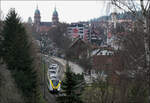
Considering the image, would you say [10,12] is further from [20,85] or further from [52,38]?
[52,38]

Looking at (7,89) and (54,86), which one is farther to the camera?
(54,86)

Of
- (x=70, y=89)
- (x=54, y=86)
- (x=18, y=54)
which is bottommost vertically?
(x=54, y=86)

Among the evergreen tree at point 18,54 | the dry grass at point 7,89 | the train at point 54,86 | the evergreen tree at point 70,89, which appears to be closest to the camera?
the dry grass at point 7,89

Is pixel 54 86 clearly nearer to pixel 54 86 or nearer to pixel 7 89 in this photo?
pixel 54 86

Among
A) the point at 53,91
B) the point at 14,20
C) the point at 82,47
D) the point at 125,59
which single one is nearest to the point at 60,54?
the point at 82,47

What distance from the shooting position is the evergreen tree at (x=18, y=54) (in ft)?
55.2

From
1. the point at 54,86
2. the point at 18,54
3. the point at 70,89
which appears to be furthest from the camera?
the point at 54,86

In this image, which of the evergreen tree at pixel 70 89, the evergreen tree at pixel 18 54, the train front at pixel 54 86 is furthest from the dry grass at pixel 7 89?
the train front at pixel 54 86

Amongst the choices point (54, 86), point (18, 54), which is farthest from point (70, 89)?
point (54, 86)

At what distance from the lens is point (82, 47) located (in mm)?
41062

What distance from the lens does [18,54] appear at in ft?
58.1

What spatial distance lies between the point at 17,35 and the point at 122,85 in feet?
35.3

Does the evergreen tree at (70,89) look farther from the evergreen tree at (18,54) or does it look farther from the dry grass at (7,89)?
the dry grass at (7,89)

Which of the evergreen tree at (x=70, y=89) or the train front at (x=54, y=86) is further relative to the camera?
the train front at (x=54, y=86)
